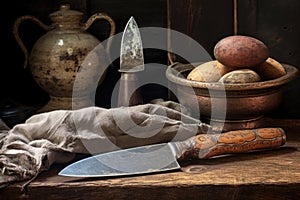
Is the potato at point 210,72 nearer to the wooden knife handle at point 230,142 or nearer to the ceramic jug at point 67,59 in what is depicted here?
the wooden knife handle at point 230,142

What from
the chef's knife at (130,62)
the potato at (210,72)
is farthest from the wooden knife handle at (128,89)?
the potato at (210,72)

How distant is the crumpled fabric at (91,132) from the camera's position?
2.47 feet

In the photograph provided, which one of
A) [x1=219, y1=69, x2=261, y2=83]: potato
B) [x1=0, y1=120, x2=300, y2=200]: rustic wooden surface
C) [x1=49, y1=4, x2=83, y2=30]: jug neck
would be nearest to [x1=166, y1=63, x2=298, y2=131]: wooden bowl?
[x1=219, y1=69, x2=261, y2=83]: potato

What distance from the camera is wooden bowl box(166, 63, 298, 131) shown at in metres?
0.79

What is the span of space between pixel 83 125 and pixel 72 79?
20 cm

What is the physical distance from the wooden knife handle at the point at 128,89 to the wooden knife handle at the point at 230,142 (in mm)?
186

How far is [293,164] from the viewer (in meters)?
0.74

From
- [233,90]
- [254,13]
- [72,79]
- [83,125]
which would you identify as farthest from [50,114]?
[254,13]

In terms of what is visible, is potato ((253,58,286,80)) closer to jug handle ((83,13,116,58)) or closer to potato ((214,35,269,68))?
potato ((214,35,269,68))

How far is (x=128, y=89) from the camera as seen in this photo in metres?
0.91

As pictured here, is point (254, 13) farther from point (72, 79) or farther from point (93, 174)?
point (93, 174)

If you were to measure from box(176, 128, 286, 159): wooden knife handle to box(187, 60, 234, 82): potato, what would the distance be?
109 mm

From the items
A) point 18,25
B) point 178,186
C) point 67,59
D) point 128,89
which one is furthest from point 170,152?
point 18,25

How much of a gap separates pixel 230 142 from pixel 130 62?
0.25 meters
